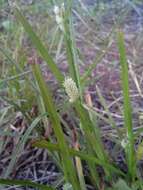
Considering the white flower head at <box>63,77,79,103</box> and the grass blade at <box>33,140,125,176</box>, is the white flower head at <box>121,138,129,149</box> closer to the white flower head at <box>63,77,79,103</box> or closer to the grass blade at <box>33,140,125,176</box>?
the grass blade at <box>33,140,125,176</box>

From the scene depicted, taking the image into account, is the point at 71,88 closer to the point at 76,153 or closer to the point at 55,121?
the point at 55,121

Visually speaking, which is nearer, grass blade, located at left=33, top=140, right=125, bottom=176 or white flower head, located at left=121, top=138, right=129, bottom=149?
grass blade, located at left=33, top=140, right=125, bottom=176

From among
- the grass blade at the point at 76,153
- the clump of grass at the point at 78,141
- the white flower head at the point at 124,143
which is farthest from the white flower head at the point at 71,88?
the white flower head at the point at 124,143

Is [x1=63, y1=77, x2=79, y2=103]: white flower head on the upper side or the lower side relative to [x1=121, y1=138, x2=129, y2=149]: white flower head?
upper

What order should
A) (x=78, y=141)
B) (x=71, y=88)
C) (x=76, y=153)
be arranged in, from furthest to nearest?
(x=78, y=141), (x=76, y=153), (x=71, y=88)

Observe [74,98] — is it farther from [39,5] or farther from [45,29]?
[39,5]

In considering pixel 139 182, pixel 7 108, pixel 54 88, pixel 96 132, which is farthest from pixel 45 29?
pixel 139 182

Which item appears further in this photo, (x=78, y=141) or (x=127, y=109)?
(x=78, y=141)

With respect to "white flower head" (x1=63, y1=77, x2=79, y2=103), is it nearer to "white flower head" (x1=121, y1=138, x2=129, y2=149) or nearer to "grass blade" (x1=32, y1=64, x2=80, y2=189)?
"grass blade" (x1=32, y1=64, x2=80, y2=189)

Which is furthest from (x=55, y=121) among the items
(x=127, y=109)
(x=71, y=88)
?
(x=127, y=109)

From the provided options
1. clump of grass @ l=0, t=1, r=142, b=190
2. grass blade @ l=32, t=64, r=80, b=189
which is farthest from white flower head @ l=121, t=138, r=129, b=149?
grass blade @ l=32, t=64, r=80, b=189

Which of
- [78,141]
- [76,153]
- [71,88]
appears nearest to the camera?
[71,88]
